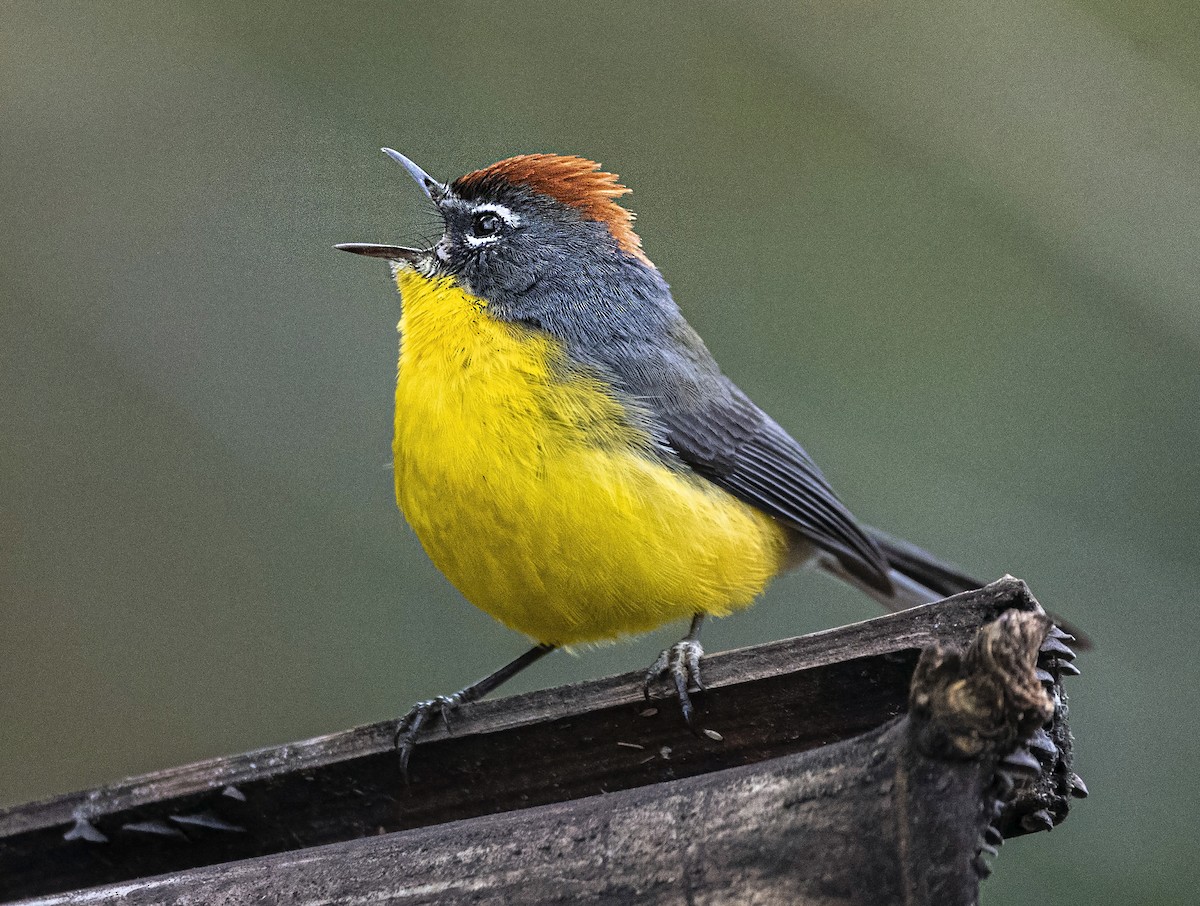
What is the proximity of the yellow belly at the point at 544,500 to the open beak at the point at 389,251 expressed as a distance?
495 mm

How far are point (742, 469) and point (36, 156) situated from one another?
4.61 meters

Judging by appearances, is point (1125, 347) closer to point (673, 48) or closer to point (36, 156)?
point (673, 48)

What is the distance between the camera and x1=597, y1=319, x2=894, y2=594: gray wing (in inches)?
156

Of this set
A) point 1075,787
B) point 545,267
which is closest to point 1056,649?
point 1075,787

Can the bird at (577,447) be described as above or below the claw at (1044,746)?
above

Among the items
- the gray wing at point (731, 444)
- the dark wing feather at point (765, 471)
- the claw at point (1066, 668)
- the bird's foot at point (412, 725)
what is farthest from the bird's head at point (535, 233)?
the claw at point (1066, 668)

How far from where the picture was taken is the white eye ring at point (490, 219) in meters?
4.39

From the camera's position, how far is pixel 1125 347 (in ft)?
19.9

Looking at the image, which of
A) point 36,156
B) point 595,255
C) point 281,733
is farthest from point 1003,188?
point 36,156

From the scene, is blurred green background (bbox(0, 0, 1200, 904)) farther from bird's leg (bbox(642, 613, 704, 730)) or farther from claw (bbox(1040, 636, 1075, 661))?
claw (bbox(1040, 636, 1075, 661))

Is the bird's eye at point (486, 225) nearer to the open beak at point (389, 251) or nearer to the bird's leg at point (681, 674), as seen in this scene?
the open beak at point (389, 251)

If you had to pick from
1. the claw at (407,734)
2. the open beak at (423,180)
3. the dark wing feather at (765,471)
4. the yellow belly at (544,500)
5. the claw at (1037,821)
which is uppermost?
the open beak at (423,180)

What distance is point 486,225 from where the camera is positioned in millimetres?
4430

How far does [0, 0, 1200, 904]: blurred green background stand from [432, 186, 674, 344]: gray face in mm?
974
